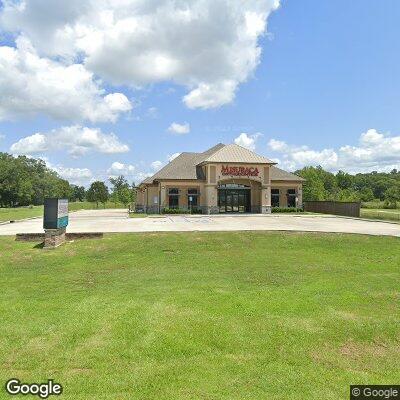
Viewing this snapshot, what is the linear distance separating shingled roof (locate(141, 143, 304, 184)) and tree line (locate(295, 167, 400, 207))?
31617 millimetres

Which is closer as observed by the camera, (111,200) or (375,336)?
(375,336)

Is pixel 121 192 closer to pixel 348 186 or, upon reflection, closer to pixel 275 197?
pixel 275 197

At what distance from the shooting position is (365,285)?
1044cm

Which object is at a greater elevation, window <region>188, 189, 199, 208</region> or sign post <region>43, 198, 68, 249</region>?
window <region>188, 189, 199, 208</region>

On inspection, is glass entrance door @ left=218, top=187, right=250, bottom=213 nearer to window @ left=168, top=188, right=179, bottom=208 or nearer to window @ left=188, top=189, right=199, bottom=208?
window @ left=188, top=189, right=199, bottom=208

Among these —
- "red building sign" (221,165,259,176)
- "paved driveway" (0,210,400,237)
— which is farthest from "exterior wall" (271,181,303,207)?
"paved driveway" (0,210,400,237)

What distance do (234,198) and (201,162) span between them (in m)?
5.92

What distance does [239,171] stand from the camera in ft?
149

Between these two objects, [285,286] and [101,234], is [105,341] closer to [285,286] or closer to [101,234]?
[285,286]

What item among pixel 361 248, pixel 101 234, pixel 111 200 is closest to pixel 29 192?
pixel 111 200

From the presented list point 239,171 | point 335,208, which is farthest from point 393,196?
point 239,171

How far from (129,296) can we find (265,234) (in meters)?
11.2

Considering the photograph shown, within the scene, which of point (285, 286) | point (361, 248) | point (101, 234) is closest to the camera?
point (285, 286)

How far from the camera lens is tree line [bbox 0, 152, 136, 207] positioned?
76.2 metres
